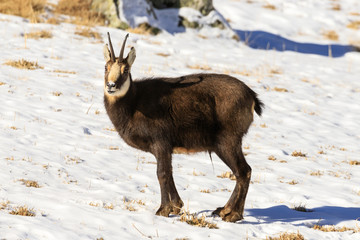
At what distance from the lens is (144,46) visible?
19.0m

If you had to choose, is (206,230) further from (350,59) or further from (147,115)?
(350,59)

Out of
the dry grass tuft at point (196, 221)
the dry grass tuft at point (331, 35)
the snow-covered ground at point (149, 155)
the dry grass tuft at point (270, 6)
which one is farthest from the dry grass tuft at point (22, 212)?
the dry grass tuft at point (270, 6)

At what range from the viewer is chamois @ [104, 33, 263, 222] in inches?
273

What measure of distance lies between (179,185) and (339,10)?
28239mm

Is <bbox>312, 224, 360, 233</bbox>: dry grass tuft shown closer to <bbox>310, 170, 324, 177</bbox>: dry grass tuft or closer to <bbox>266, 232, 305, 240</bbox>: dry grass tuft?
<bbox>266, 232, 305, 240</bbox>: dry grass tuft

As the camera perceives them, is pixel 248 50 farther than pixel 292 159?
Yes

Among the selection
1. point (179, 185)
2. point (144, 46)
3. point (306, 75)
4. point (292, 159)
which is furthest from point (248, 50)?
point (179, 185)

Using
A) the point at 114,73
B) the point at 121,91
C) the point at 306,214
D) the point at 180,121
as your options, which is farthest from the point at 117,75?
the point at 306,214

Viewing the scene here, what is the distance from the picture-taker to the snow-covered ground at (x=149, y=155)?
6.66 metres

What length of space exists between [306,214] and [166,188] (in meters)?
2.19

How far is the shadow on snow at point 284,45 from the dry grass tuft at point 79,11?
6.39 metres

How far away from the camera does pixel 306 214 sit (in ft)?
25.2

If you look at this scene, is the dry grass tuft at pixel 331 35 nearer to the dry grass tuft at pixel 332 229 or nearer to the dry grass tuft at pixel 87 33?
the dry grass tuft at pixel 87 33

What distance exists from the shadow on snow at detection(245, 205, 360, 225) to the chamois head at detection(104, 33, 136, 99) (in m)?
2.51
